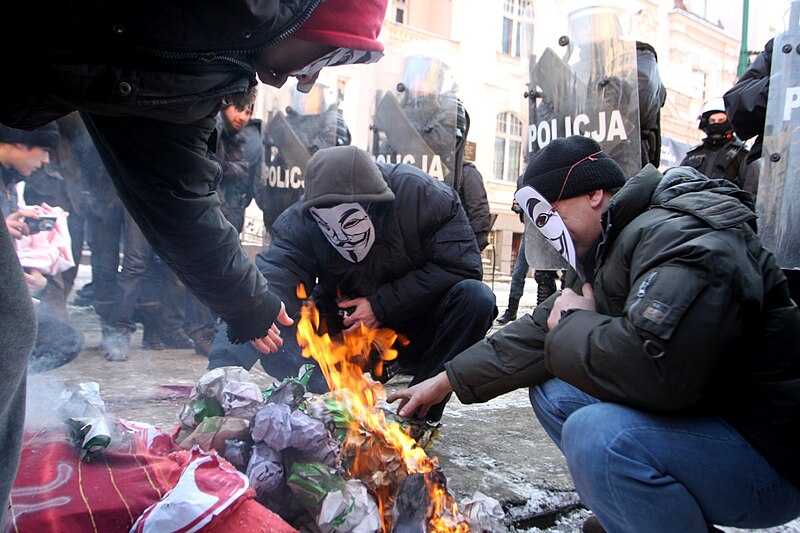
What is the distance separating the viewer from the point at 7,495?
1.06m

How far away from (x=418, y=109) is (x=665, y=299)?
4.39m

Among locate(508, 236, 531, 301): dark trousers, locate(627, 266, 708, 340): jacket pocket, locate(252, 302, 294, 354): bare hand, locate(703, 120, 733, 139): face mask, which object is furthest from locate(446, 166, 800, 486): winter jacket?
locate(508, 236, 531, 301): dark trousers

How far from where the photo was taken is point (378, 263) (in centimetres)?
316

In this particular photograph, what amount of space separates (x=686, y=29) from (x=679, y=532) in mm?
27418

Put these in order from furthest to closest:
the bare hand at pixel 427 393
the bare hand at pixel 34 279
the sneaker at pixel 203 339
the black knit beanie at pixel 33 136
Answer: the sneaker at pixel 203 339 < the black knit beanie at pixel 33 136 < the bare hand at pixel 34 279 < the bare hand at pixel 427 393

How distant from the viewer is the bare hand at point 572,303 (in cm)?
185

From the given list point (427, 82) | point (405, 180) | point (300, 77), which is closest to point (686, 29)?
point (427, 82)

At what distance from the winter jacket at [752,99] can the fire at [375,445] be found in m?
2.34

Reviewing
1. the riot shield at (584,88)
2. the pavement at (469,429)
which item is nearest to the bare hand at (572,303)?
the pavement at (469,429)

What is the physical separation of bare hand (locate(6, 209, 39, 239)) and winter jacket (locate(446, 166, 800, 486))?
290cm

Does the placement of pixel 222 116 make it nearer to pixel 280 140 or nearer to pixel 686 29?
pixel 280 140

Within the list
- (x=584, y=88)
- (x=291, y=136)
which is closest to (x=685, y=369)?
(x=584, y=88)

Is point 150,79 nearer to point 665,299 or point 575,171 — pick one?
point 665,299

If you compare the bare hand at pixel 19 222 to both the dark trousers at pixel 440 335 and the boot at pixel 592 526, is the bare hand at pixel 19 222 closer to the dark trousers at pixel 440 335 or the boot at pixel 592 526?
the dark trousers at pixel 440 335
